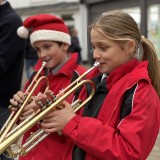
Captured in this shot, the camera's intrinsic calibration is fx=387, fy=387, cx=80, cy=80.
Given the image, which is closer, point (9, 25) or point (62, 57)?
point (62, 57)

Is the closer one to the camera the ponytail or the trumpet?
the trumpet

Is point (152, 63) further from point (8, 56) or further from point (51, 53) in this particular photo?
point (8, 56)

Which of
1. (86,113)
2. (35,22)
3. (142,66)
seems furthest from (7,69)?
(142,66)

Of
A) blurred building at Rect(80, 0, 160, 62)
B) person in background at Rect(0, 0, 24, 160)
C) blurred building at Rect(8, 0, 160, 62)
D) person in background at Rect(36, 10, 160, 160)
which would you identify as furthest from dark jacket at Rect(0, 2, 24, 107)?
blurred building at Rect(80, 0, 160, 62)

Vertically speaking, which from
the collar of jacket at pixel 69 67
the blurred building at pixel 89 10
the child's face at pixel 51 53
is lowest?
the blurred building at pixel 89 10

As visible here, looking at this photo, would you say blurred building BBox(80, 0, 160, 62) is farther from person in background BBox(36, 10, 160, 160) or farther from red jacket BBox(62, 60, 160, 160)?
red jacket BBox(62, 60, 160, 160)

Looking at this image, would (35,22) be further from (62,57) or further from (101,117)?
(101,117)

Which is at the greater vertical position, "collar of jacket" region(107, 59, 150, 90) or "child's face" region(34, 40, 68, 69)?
"collar of jacket" region(107, 59, 150, 90)

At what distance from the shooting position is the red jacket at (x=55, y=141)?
7.22 ft

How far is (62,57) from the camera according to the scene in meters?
2.49

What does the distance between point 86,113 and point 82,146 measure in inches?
10.2

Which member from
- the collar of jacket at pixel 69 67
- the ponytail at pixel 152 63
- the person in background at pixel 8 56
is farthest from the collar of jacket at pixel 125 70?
the person in background at pixel 8 56

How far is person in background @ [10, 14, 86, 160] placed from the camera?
7.27ft

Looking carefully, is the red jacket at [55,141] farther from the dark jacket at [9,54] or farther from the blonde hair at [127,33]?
the dark jacket at [9,54]
